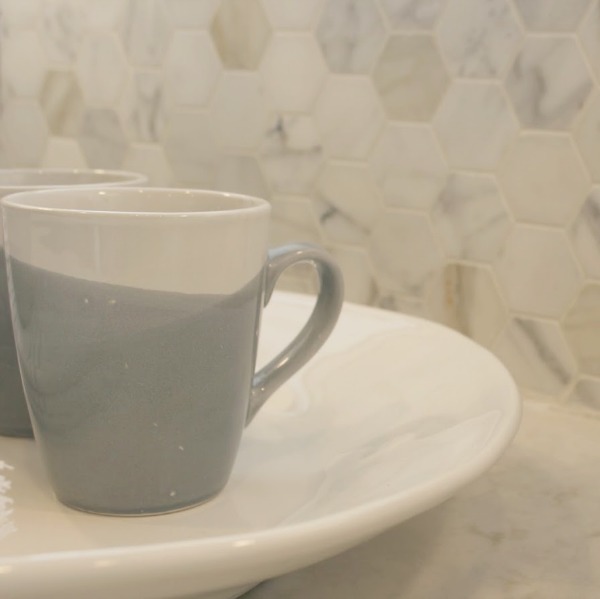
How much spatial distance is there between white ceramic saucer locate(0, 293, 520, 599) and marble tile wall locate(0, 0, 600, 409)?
11 cm

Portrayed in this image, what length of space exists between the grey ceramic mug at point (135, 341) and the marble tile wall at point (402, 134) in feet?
0.98

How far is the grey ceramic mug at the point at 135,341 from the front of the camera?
34 cm

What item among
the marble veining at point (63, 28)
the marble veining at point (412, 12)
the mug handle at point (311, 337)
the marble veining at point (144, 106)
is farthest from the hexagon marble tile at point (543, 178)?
the marble veining at point (63, 28)

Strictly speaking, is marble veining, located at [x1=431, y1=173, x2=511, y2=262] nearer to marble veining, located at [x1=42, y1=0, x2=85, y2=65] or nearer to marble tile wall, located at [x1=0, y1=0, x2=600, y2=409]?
marble tile wall, located at [x1=0, y1=0, x2=600, y2=409]

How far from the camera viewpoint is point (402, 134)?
66 cm

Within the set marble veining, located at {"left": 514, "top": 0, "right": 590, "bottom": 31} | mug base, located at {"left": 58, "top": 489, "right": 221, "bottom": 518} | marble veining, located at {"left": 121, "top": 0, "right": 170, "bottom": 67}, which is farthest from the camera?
marble veining, located at {"left": 121, "top": 0, "right": 170, "bottom": 67}

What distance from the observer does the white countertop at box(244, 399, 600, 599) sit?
39 centimetres

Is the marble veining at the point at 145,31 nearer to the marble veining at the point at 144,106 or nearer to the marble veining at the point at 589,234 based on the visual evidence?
the marble veining at the point at 144,106

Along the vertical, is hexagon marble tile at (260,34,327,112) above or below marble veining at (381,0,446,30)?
below

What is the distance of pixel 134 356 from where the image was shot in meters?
0.34

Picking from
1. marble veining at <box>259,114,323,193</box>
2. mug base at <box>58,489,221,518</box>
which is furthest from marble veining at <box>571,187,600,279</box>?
mug base at <box>58,489,221,518</box>

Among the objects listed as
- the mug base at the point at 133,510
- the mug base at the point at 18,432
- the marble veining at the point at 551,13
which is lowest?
the mug base at the point at 18,432

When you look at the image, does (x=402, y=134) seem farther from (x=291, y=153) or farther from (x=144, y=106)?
(x=144, y=106)

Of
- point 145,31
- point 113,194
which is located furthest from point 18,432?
point 145,31
